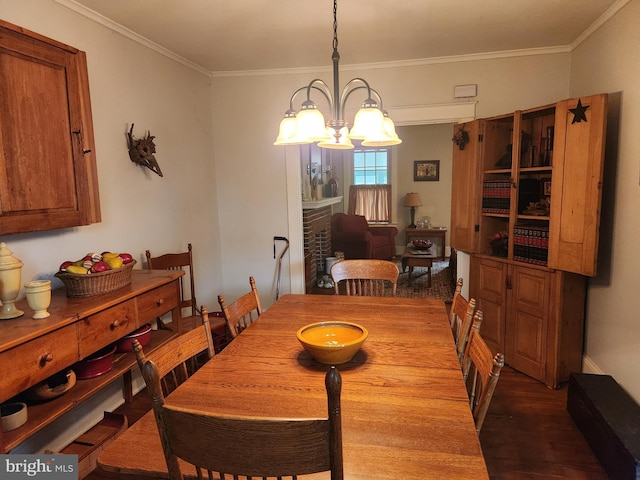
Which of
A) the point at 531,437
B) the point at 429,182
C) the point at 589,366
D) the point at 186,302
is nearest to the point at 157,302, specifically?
the point at 186,302

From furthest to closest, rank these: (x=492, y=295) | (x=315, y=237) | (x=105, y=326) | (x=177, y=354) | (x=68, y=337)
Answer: (x=315, y=237) < (x=492, y=295) < (x=105, y=326) < (x=68, y=337) < (x=177, y=354)

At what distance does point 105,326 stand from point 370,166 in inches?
262

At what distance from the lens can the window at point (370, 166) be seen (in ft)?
26.2

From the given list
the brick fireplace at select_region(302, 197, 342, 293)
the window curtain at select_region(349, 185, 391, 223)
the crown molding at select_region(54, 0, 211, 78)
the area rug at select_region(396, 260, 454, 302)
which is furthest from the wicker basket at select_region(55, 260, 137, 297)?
the window curtain at select_region(349, 185, 391, 223)

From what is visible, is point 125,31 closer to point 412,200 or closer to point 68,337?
point 68,337

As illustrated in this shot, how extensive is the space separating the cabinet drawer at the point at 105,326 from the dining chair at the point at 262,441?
1.17 m

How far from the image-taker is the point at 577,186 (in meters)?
2.60

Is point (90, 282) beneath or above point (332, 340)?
above

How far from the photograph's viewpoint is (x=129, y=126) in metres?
2.82

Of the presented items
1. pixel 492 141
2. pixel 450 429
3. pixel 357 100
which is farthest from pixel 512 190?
pixel 450 429

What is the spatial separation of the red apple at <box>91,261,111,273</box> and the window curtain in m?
6.29

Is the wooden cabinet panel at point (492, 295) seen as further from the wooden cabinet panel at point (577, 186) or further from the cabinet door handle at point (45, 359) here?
the cabinet door handle at point (45, 359)

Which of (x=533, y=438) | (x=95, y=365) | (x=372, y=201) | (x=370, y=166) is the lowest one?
(x=533, y=438)

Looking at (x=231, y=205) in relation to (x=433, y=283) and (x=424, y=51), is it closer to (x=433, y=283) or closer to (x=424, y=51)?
(x=424, y=51)
